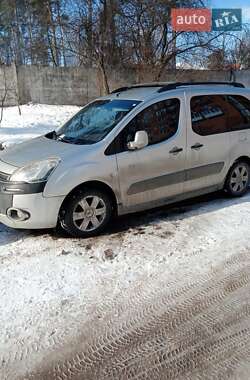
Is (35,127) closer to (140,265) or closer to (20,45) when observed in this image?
(140,265)

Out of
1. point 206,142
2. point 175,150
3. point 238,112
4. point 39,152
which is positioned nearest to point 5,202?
point 39,152

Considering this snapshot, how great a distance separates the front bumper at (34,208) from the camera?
13.1 feet

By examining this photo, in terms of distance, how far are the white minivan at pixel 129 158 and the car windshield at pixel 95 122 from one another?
0.06 feet

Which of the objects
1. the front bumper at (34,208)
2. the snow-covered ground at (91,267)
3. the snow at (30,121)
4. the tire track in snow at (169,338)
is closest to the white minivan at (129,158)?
the front bumper at (34,208)

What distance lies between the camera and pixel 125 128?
14.6 ft

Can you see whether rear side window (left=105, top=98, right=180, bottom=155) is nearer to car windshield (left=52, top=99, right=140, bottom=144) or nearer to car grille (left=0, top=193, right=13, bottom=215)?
car windshield (left=52, top=99, right=140, bottom=144)

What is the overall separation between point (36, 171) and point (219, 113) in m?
2.73

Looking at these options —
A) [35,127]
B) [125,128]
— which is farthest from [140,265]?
[35,127]

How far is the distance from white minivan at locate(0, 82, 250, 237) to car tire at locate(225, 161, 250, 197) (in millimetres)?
15

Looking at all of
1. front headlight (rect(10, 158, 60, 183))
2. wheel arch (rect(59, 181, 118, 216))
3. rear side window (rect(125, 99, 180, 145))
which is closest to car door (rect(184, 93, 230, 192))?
rear side window (rect(125, 99, 180, 145))

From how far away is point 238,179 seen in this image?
5.56 metres

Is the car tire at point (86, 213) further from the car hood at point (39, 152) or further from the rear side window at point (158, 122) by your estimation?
the rear side window at point (158, 122)

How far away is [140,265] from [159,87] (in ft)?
8.31

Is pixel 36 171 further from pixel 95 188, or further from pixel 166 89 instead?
pixel 166 89
